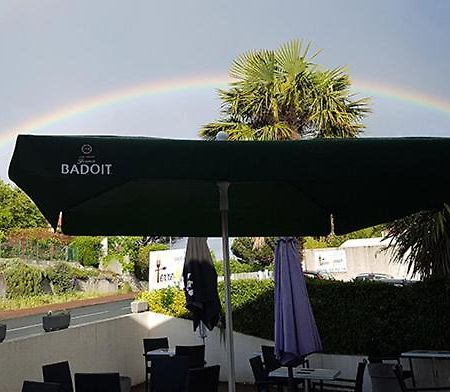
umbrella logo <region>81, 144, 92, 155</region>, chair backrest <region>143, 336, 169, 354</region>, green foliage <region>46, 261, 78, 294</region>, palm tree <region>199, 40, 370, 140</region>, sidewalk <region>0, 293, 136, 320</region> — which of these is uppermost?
palm tree <region>199, 40, 370, 140</region>

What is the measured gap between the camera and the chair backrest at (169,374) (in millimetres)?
5305

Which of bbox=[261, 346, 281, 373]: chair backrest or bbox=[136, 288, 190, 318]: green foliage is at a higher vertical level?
bbox=[136, 288, 190, 318]: green foliage

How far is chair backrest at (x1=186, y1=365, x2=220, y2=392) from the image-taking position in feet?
14.9

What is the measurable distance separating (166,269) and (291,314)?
8.19 metres

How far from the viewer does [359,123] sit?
10750mm

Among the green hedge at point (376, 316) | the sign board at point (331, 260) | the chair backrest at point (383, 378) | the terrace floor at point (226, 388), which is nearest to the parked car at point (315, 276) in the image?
the green hedge at point (376, 316)

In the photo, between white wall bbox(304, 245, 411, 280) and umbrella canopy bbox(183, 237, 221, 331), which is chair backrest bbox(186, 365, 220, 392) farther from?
white wall bbox(304, 245, 411, 280)

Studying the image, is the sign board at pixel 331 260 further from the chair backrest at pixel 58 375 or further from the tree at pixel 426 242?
the chair backrest at pixel 58 375

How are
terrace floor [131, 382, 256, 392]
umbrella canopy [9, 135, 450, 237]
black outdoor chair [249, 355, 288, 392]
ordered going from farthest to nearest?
terrace floor [131, 382, 256, 392]
black outdoor chair [249, 355, 288, 392]
umbrella canopy [9, 135, 450, 237]

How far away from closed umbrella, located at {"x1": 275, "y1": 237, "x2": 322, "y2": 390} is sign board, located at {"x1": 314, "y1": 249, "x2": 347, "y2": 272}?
1851cm

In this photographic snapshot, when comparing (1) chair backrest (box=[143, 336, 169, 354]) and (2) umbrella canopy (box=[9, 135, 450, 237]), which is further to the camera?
(1) chair backrest (box=[143, 336, 169, 354])

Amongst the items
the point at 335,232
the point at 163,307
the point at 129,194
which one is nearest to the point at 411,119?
the point at 163,307

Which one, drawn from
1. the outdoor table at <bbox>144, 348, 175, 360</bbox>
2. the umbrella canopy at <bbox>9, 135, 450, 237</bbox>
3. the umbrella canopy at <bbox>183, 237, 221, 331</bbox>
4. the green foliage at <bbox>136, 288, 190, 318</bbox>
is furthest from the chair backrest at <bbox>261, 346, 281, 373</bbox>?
the umbrella canopy at <bbox>9, 135, 450, 237</bbox>

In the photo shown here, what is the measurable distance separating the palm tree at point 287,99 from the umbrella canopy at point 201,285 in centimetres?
422
